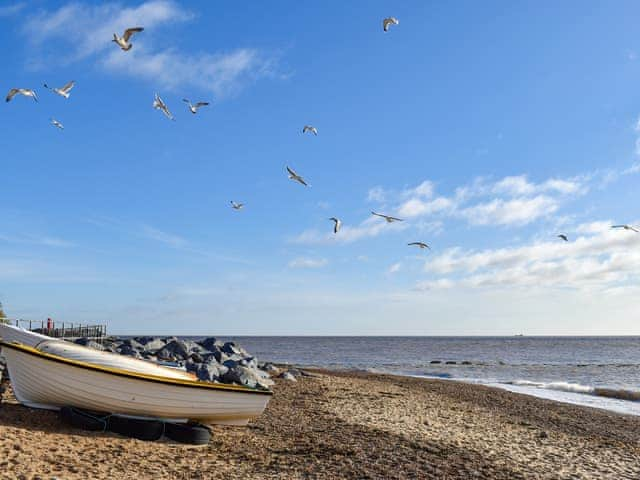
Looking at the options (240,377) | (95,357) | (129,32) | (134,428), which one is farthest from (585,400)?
(129,32)

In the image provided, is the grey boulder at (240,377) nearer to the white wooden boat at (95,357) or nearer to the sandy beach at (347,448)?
the sandy beach at (347,448)

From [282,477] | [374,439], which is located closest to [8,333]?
[282,477]

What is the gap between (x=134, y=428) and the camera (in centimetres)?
973

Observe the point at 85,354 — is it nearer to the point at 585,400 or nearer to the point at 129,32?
the point at 129,32

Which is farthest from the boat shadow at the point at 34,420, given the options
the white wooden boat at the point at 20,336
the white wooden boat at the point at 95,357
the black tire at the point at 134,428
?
the white wooden boat at the point at 20,336

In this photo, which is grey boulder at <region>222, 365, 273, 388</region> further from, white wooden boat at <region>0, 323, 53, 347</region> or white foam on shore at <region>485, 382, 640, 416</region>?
white foam on shore at <region>485, 382, 640, 416</region>

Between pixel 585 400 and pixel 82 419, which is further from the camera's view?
pixel 585 400

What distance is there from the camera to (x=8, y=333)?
1180 centimetres

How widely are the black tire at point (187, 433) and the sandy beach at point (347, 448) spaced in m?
0.23

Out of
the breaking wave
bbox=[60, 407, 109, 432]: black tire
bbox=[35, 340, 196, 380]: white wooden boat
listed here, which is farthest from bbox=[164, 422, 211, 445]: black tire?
the breaking wave

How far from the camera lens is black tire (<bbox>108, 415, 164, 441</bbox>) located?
9.69m

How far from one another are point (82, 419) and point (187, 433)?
1.83 m

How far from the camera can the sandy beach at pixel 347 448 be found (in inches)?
319

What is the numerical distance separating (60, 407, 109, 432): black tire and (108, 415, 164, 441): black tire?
154 millimetres
